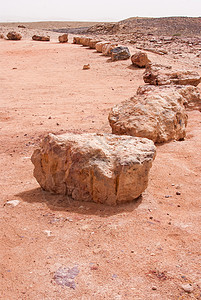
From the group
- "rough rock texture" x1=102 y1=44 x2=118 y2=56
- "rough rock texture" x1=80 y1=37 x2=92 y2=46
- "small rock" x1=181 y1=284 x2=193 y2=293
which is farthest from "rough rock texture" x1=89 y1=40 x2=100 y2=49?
"small rock" x1=181 y1=284 x2=193 y2=293

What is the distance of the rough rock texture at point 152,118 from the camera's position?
4.55 metres

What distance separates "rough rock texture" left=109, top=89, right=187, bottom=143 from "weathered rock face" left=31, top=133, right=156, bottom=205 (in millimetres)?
1277

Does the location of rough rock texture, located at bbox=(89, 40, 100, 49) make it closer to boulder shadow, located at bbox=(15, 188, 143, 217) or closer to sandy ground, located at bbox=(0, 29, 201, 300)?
sandy ground, located at bbox=(0, 29, 201, 300)

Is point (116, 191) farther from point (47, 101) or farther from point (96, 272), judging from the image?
point (47, 101)

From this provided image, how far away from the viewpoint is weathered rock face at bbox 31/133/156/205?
293cm

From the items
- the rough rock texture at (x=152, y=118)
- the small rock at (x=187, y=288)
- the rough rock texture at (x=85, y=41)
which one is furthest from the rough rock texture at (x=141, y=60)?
the small rock at (x=187, y=288)

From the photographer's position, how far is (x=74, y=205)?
3045mm

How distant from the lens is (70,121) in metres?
6.17

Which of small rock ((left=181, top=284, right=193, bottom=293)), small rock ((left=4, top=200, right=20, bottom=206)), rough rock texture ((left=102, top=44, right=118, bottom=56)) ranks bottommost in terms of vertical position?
small rock ((left=4, top=200, right=20, bottom=206))

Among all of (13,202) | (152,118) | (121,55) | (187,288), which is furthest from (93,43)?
(187,288)

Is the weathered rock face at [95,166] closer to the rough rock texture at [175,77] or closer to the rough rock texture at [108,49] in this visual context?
the rough rock texture at [175,77]

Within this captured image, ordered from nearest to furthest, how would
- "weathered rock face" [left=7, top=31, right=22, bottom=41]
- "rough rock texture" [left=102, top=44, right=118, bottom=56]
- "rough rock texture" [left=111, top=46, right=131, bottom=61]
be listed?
"rough rock texture" [left=111, top=46, right=131, bottom=61], "rough rock texture" [left=102, top=44, right=118, bottom=56], "weathered rock face" [left=7, top=31, right=22, bottom=41]

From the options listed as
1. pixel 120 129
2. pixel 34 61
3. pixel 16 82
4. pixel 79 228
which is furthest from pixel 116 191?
pixel 34 61

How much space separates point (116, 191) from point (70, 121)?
3407mm
